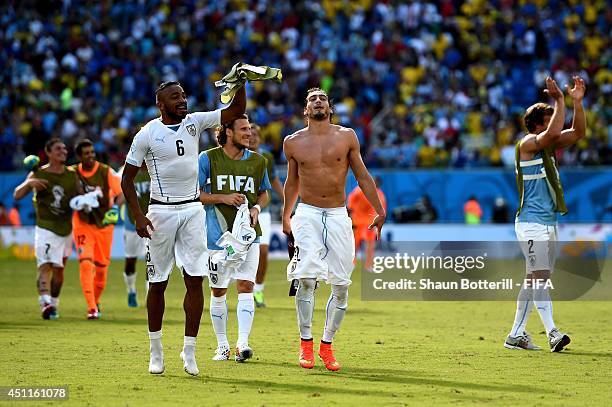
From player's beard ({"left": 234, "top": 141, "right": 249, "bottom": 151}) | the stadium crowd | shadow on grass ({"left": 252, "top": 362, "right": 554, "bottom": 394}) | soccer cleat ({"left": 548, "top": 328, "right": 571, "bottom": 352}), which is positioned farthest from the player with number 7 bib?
the stadium crowd

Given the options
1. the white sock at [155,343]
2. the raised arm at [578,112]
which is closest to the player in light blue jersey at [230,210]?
the white sock at [155,343]

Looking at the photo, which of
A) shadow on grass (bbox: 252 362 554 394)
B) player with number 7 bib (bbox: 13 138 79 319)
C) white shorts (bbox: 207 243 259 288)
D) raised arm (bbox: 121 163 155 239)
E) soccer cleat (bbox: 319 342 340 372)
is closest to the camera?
shadow on grass (bbox: 252 362 554 394)

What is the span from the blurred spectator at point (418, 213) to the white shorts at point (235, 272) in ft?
65.2

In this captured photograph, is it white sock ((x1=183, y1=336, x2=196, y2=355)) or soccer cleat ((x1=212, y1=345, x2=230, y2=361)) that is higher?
A: white sock ((x1=183, y1=336, x2=196, y2=355))

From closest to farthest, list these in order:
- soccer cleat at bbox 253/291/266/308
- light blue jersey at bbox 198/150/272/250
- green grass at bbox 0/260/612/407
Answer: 1. green grass at bbox 0/260/612/407
2. light blue jersey at bbox 198/150/272/250
3. soccer cleat at bbox 253/291/266/308

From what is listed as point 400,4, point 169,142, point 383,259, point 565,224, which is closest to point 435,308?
point 383,259

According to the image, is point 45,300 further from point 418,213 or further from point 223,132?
point 418,213

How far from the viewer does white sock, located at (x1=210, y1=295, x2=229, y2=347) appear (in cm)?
1196

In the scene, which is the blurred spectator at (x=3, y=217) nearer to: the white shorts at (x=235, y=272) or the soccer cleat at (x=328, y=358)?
the white shorts at (x=235, y=272)

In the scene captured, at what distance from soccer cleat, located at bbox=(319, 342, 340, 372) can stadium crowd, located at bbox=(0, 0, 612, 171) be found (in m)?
22.0

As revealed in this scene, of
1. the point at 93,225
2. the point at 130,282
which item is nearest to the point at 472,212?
the point at 130,282

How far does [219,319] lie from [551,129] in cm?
415

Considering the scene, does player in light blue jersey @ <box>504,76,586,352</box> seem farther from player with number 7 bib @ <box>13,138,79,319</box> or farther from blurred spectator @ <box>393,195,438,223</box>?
blurred spectator @ <box>393,195,438,223</box>

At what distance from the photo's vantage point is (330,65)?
37906 millimetres
